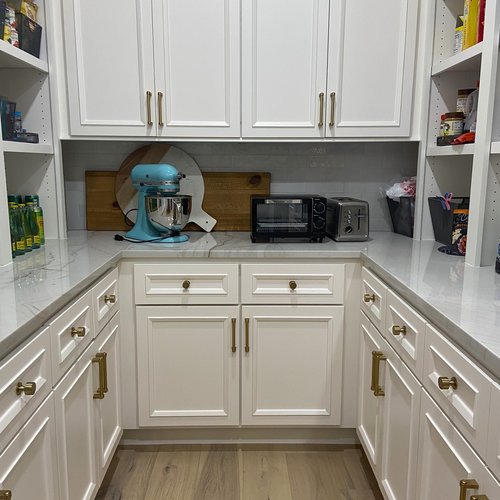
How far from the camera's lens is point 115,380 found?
2037 millimetres

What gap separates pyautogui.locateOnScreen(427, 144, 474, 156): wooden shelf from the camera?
1.91 m

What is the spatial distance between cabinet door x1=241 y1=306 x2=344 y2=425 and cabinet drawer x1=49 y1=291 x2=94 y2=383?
71cm

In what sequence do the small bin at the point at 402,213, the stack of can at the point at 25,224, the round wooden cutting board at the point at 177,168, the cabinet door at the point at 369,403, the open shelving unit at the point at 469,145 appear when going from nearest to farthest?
1. the open shelving unit at the point at 469,145
2. the cabinet door at the point at 369,403
3. the stack of can at the point at 25,224
4. the small bin at the point at 402,213
5. the round wooden cutting board at the point at 177,168

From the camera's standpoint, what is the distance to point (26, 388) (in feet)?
3.63

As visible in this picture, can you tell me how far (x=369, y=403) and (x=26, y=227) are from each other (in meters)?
1.52

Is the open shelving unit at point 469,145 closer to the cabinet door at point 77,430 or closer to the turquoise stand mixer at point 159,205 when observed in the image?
the turquoise stand mixer at point 159,205

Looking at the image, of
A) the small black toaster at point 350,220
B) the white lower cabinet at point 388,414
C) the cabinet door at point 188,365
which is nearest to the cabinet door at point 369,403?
the white lower cabinet at point 388,414

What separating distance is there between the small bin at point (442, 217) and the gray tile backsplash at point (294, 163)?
0.38 metres

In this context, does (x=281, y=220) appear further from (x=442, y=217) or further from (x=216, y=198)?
(x=442, y=217)

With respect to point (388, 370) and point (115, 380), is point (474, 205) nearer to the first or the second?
point (388, 370)

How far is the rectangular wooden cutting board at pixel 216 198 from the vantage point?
2643 millimetres

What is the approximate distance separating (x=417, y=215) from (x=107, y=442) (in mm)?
Result: 1668

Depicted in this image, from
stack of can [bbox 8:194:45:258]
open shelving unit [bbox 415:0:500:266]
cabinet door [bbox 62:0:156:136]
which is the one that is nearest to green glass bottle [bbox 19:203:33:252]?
stack of can [bbox 8:194:45:258]

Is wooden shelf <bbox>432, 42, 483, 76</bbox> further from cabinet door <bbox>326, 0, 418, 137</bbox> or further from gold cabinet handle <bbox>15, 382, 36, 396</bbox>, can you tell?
gold cabinet handle <bbox>15, 382, 36, 396</bbox>
